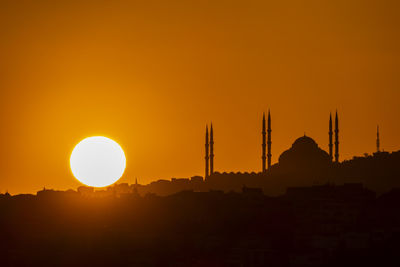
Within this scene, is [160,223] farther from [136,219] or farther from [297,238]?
[297,238]

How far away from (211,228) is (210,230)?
22.7 inches

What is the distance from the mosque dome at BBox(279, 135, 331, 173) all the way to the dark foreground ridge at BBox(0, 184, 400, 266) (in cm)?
1782

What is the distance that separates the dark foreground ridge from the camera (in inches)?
3280

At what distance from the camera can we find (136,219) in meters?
98.6

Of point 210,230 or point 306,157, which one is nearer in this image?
point 210,230

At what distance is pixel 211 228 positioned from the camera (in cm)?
9388

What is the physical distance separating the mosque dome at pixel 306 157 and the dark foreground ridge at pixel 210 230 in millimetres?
17824

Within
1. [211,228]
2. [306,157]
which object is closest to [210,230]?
[211,228]

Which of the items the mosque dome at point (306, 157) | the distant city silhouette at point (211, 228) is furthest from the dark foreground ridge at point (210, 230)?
the mosque dome at point (306, 157)

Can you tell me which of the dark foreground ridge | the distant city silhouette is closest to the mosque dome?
the distant city silhouette

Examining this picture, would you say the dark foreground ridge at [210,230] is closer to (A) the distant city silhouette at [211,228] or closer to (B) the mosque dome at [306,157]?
(A) the distant city silhouette at [211,228]

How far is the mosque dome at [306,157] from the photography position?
391 ft

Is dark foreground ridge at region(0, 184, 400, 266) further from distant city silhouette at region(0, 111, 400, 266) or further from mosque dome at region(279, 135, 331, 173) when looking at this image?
mosque dome at region(279, 135, 331, 173)

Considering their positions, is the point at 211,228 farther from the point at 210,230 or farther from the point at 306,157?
the point at 306,157
